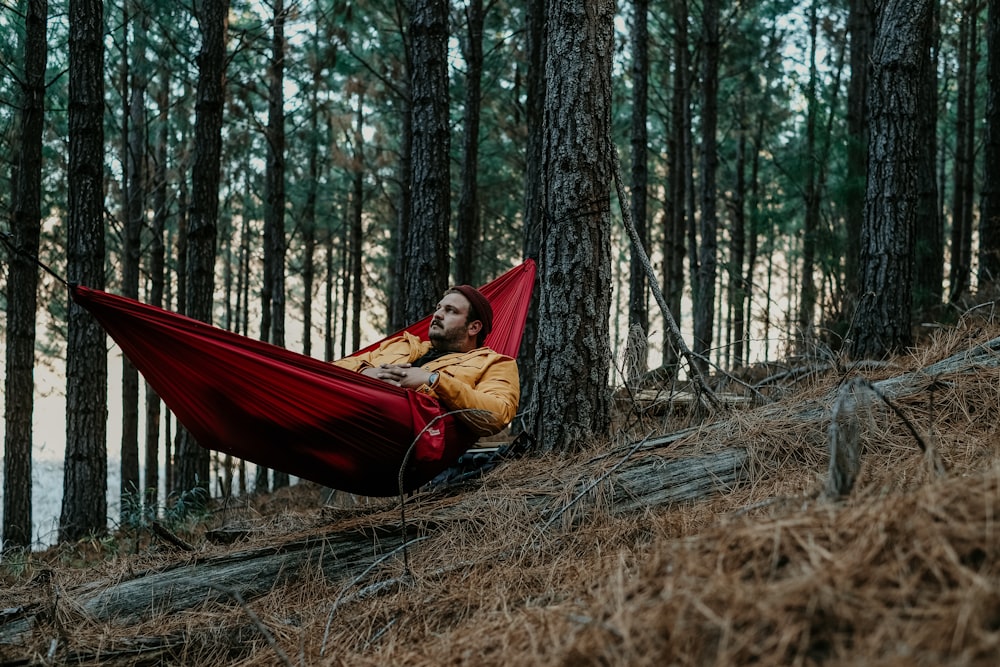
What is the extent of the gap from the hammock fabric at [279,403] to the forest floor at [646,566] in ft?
0.69

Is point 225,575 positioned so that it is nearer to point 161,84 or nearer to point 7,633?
point 7,633

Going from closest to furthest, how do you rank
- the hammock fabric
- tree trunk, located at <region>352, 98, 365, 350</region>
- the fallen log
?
the fallen log < the hammock fabric < tree trunk, located at <region>352, 98, 365, 350</region>

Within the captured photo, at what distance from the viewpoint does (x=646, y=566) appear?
1.27 meters

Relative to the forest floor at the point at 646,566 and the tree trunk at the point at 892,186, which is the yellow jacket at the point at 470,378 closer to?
the forest floor at the point at 646,566

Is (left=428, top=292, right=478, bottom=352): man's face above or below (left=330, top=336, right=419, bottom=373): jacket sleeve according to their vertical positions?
above

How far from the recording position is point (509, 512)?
217cm

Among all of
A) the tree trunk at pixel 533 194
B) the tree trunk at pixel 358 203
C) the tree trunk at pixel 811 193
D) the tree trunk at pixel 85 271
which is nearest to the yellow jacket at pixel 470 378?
the tree trunk at pixel 811 193

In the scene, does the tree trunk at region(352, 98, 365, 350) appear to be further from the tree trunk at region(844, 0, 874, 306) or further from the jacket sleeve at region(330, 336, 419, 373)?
the jacket sleeve at region(330, 336, 419, 373)

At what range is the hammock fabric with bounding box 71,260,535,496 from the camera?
2148 mm

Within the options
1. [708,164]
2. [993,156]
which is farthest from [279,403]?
[708,164]

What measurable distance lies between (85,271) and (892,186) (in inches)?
180

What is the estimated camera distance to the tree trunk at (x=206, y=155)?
517cm

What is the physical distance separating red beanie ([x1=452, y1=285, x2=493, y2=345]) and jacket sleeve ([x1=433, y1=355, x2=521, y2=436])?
0.35 metres

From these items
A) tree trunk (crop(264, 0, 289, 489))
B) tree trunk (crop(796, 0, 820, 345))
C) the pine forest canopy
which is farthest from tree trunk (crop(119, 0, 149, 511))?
tree trunk (crop(796, 0, 820, 345))
